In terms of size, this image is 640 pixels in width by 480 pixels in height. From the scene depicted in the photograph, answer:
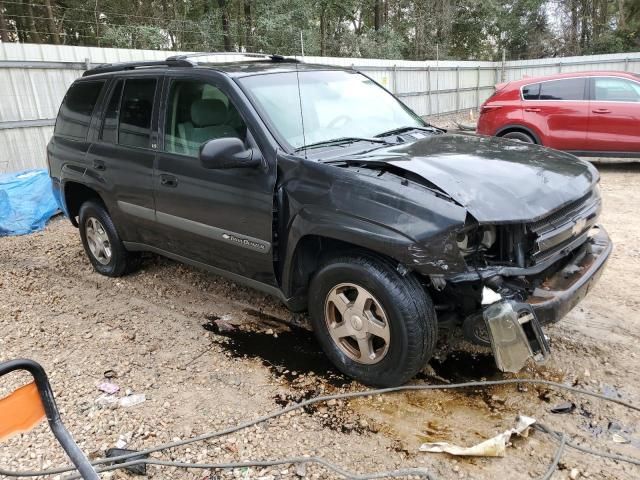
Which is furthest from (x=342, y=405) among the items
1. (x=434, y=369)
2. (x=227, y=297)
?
(x=227, y=297)

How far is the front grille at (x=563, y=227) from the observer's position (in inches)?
113

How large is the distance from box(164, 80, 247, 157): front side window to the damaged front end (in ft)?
5.65

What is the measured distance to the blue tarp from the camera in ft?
23.1

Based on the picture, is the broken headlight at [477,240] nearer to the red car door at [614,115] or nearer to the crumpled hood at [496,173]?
the crumpled hood at [496,173]

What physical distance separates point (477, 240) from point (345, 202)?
Answer: 756 millimetres

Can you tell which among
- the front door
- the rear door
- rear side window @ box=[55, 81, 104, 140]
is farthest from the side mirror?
rear side window @ box=[55, 81, 104, 140]

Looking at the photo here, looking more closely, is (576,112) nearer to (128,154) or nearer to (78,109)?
(128,154)

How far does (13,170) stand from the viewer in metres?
8.25

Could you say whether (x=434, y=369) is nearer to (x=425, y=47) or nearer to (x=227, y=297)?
(x=227, y=297)

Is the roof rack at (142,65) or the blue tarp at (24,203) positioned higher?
the roof rack at (142,65)

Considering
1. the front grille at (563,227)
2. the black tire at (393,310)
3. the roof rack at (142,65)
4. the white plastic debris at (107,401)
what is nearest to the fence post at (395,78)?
the roof rack at (142,65)

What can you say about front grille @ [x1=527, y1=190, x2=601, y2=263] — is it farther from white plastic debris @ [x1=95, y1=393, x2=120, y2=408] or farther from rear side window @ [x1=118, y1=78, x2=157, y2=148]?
rear side window @ [x1=118, y1=78, x2=157, y2=148]

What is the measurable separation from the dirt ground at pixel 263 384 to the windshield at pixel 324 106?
1540mm

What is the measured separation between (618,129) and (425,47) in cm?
2260
